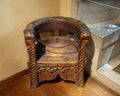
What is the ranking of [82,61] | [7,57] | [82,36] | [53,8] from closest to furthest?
[82,36] < [82,61] < [7,57] < [53,8]

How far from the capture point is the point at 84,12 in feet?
6.17

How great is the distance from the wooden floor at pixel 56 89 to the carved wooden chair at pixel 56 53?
73 mm

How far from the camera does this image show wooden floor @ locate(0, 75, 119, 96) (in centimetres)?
177

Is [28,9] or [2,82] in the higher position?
[28,9]

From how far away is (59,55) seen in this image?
173 cm

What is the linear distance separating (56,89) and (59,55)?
0.38 m

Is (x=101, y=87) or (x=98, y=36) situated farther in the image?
(x=101, y=87)

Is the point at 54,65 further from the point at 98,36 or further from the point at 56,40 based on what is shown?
the point at 98,36

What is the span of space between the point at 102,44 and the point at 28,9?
820 mm

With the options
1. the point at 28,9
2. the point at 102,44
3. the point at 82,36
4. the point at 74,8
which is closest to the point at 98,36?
the point at 102,44

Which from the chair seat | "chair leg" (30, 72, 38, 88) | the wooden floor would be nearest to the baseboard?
the wooden floor

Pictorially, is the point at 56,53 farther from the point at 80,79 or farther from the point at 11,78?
the point at 11,78

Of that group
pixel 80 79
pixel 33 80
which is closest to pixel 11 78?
pixel 33 80

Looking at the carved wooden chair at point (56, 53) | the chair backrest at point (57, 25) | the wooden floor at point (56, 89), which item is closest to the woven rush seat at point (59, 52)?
the carved wooden chair at point (56, 53)
